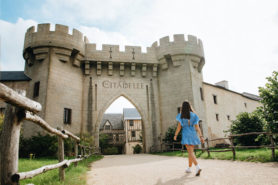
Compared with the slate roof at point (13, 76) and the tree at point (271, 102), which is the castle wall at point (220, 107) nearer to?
the tree at point (271, 102)

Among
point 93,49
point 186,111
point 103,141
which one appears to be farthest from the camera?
point 103,141

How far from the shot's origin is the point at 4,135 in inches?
70.2

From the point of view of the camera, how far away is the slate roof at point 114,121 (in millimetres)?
32438

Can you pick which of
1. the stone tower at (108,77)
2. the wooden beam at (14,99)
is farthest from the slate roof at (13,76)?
the wooden beam at (14,99)

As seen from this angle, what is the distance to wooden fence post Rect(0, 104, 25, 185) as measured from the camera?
5.61 feet

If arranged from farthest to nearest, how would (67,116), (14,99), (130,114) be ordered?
1. (130,114)
2. (67,116)
3. (14,99)

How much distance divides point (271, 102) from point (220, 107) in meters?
12.4

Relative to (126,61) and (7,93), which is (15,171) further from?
(126,61)

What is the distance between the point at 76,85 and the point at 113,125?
20124mm

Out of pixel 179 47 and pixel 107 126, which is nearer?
pixel 179 47

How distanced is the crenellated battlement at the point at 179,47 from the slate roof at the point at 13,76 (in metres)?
10.0

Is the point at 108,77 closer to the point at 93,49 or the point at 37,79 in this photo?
the point at 93,49

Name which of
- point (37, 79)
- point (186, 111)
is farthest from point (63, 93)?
point (186, 111)

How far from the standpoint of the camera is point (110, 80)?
585 inches
